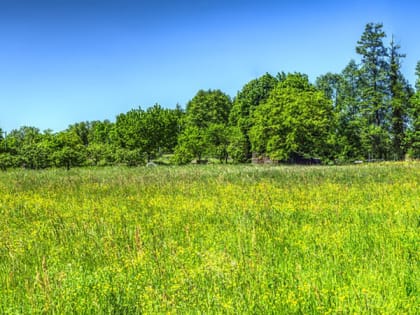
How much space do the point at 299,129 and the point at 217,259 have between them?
38.2 m

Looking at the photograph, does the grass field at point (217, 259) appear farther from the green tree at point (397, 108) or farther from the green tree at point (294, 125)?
the green tree at point (397, 108)

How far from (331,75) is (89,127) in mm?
70886

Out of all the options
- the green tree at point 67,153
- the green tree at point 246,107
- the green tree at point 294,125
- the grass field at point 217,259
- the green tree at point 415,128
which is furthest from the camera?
the green tree at point 246,107

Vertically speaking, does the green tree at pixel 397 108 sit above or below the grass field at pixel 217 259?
above

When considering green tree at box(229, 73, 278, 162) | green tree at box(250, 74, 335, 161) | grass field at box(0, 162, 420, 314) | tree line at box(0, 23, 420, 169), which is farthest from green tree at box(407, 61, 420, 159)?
grass field at box(0, 162, 420, 314)

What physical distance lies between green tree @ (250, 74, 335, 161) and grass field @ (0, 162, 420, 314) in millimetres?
32662

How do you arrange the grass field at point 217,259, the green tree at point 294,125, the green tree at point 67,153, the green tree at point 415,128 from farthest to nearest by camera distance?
the green tree at point 415,128, the green tree at point 67,153, the green tree at point 294,125, the grass field at point 217,259

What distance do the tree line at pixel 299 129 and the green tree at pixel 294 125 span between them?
11 cm

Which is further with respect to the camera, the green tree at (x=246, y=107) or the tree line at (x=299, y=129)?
the green tree at (x=246, y=107)

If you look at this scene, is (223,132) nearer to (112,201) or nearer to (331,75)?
(331,75)

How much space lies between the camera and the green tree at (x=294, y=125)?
41.0 meters

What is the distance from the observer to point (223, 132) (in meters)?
54.3

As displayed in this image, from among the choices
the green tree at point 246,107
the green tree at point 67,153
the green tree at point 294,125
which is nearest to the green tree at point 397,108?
the green tree at point 294,125

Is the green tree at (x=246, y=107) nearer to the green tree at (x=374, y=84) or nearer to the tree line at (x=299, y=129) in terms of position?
the tree line at (x=299, y=129)
